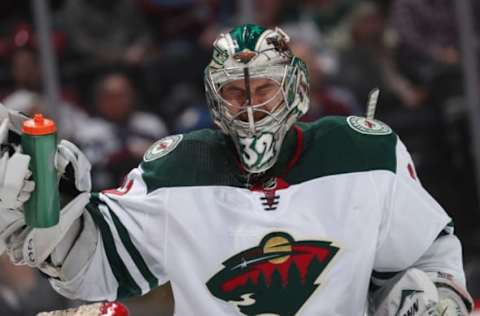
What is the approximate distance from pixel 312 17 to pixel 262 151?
2.67 metres

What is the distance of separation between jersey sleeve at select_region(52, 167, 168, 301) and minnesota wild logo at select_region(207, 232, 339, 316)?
17 cm

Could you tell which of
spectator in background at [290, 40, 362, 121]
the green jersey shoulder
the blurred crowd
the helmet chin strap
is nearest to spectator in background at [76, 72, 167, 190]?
the blurred crowd

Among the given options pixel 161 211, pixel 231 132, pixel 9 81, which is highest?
pixel 231 132

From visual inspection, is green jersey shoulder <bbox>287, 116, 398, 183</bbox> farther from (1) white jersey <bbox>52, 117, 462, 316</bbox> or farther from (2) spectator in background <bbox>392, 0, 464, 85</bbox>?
(2) spectator in background <bbox>392, 0, 464, 85</bbox>

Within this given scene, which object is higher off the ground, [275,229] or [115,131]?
[275,229]

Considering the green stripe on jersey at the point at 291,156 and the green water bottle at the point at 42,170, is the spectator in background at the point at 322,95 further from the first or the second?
the green water bottle at the point at 42,170

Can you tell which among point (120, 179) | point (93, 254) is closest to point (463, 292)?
point (93, 254)

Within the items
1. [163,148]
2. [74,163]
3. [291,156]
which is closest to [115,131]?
[163,148]

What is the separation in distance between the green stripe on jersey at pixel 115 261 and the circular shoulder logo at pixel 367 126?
0.66 meters

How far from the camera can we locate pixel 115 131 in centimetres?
514

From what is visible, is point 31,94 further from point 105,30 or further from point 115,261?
point 115,261

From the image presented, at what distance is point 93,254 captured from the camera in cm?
289

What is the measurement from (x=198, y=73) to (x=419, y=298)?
2.66 meters

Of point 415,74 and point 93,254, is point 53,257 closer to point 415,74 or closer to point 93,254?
point 93,254
